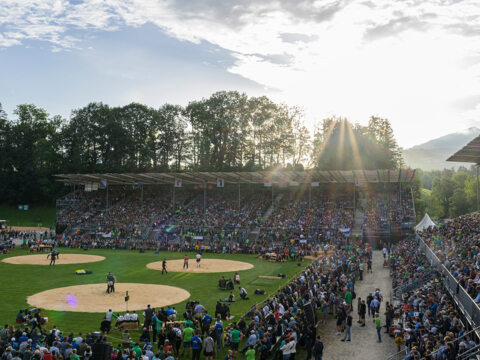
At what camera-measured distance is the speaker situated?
12.9 metres

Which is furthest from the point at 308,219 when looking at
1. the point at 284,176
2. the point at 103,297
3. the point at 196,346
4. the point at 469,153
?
the point at 196,346

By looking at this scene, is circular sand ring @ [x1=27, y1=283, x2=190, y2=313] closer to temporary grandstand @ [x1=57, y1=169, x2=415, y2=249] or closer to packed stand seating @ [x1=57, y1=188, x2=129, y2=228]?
temporary grandstand @ [x1=57, y1=169, x2=415, y2=249]

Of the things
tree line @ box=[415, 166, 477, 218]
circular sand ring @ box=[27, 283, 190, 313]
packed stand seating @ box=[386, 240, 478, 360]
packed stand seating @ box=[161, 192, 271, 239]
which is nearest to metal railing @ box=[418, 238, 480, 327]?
packed stand seating @ box=[386, 240, 478, 360]

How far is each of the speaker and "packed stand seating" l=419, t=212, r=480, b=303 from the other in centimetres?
1328

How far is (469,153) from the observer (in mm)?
30688

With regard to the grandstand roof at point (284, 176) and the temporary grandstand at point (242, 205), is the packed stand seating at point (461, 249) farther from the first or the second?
the grandstand roof at point (284, 176)

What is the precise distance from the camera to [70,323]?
62.8ft

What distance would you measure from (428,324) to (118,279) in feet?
71.9

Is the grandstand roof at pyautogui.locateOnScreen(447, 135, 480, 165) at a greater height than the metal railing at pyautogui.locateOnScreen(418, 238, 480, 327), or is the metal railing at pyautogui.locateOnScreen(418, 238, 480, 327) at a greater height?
the grandstand roof at pyautogui.locateOnScreen(447, 135, 480, 165)

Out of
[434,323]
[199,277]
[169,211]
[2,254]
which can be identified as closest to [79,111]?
[169,211]

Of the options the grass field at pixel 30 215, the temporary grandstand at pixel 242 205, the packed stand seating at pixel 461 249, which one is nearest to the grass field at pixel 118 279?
the temporary grandstand at pixel 242 205

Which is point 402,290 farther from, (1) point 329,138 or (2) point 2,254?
(1) point 329,138

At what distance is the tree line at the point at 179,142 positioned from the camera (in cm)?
7238

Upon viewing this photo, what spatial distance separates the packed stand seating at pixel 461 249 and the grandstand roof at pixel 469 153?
4906 millimetres
